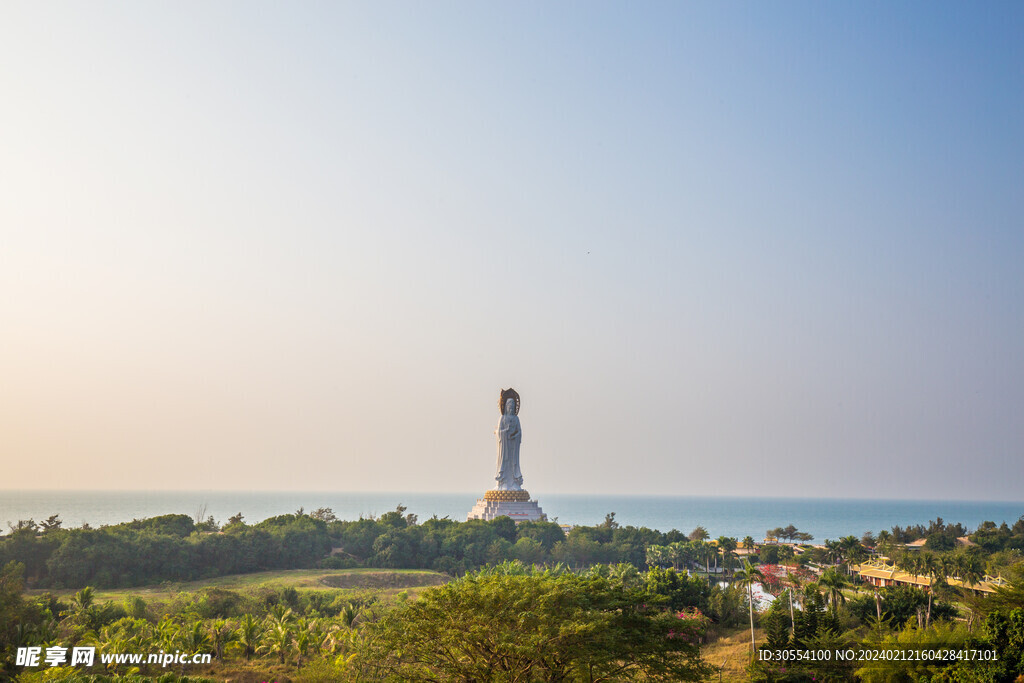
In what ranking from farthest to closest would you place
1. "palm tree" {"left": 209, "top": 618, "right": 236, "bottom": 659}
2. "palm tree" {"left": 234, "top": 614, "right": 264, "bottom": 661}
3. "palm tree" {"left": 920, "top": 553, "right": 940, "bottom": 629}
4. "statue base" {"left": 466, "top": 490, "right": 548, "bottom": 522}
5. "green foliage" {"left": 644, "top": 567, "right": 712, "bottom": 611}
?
1. "statue base" {"left": 466, "top": 490, "right": 548, "bottom": 522}
2. "palm tree" {"left": 920, "top": 553, "right": 940, "bottom": 629}
3. "green foliage" {"left": 644, "top": 567, "right": 712, "bottom": 611}
4. "palm tree" {"left": 234, "top": 614, "right": 264, "bottom": 661}
5. "palm tree" {"left": 209, "top": 618, "right": 236, "bottom": 659}

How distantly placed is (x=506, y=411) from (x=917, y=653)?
49098 mm

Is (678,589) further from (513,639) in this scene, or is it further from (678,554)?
(678,554)

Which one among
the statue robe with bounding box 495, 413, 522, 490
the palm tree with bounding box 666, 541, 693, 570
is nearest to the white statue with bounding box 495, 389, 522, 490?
the statue robe with bounding box 495, 413, 522, 490

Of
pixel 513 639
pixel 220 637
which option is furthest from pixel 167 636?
pixel 513 639

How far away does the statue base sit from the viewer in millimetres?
66125

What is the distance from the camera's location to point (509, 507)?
66562 mm

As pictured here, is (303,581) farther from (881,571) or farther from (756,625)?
(881,571)

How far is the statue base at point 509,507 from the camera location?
6612 centimetres

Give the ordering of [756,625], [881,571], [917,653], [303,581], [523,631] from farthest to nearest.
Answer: [881,571] → [303,581] → [756,625] → [917,653] → [523,631]

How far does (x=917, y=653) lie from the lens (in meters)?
23.6

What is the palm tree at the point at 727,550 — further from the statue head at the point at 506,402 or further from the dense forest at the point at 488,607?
the statue head at the point at 506,402

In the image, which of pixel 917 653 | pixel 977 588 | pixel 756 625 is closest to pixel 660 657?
pixel 917 653

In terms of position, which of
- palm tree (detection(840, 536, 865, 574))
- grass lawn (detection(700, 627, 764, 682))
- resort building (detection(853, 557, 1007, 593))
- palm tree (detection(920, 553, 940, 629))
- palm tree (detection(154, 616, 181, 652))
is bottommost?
grass lawn (detection(700, 627, 764, 682))

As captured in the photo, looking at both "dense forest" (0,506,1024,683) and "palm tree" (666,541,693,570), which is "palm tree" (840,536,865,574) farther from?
"palm tree" (666,541,693,570)
